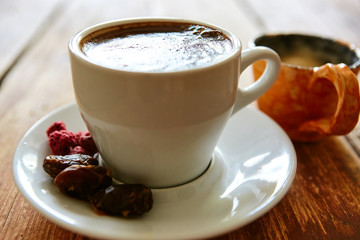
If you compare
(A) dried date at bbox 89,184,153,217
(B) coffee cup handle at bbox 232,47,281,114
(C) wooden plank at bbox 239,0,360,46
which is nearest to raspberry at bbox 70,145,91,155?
(A) dried date at bbox 89,184,153,217

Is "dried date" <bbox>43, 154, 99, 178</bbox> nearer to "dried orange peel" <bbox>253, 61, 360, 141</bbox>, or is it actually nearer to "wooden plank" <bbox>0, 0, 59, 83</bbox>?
"dried orange peel" <bbox>253, 61, 360, 141</bbox>

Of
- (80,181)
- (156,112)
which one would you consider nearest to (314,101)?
(156,112)

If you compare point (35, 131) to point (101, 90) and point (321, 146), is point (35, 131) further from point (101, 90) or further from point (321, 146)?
point (321, 146)

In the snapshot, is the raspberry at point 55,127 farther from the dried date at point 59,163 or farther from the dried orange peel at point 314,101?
the dried orange peel at point 314,101

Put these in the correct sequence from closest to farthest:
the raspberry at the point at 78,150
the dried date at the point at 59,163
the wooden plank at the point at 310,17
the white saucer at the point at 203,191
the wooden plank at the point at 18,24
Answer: the white saucer at the point at 203,191, the dried date at the point at 59,163, the raspberry at the point at 78,150, the wooden plank at the point at 18,24, the wooden plank at the point at 310,17

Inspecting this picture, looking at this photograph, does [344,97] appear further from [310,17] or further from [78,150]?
[310,17]

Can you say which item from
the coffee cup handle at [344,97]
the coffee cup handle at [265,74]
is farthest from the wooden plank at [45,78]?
the coffee cup handle at [344,97]
